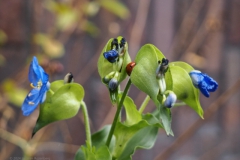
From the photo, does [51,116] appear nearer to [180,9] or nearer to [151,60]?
Answer: [151,60]

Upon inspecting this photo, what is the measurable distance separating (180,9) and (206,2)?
0.11 meters

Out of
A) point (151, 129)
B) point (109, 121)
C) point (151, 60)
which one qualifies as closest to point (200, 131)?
point (109, 121)

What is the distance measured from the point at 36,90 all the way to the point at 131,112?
0.11 m

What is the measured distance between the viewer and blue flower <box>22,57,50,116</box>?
421mm

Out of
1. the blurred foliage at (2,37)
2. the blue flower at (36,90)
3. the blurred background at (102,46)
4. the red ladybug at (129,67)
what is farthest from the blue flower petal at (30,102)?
the blurred foliage at (2,37)

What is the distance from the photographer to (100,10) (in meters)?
1.30

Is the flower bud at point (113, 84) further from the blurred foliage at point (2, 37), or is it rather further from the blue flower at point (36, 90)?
the blurred foliage at point (2, 37)

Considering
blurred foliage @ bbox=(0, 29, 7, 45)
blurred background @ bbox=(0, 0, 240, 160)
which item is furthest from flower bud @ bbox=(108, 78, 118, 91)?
blurred foliage @ bbox=(0, 29, 7, 45)

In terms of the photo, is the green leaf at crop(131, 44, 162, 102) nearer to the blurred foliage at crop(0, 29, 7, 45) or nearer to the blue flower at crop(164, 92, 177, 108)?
the blue flower at crop(164, 92, 177, 108)

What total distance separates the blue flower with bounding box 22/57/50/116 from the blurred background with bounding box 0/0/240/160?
1.94 ft

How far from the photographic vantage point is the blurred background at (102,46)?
114cm

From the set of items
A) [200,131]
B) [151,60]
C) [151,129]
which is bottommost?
[200,131]

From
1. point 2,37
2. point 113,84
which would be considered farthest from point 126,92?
point 2,37

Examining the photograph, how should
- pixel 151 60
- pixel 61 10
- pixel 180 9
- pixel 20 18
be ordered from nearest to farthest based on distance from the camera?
pixel 151 60
pixel 61 10
pixel 20 18
pixel 180 9
